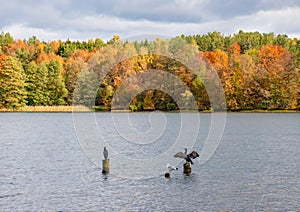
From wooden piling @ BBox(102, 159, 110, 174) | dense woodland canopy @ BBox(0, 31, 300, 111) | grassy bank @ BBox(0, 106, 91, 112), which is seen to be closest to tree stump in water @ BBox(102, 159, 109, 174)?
wooden piling @ BBox(102, 159, 110, 174)

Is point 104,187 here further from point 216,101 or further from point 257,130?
point 216,101

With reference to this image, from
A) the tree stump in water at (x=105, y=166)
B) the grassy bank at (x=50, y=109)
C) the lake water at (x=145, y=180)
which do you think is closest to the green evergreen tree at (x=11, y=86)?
the grassy bank at (x=50, y=109)

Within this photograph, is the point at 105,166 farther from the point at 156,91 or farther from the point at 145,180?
the point at 156,91

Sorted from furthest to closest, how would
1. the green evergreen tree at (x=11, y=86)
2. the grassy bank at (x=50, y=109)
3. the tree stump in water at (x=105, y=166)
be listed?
the grassy bank at (x=50, y=109), the green evergreen tree at (x=11, y=86), the tree stump in water at (x=105, y=166)

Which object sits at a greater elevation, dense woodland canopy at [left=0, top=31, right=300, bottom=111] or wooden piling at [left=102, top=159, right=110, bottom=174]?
dense woodland canopy at [left=0, top=31, right=300, bottom=111]

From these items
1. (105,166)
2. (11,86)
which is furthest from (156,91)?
(105,166)

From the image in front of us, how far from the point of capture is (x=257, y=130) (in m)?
57.9

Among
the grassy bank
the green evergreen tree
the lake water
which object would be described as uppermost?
the green evergreen tree

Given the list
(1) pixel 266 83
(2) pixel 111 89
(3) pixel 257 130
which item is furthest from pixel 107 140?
(1) pixel 266 83

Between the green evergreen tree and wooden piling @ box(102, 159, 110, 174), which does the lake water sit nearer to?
wooden piling @ box(102, 159, 110, 174)

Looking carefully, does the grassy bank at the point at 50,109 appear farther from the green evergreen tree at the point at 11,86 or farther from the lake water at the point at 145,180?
the lake water at the point at 145,180

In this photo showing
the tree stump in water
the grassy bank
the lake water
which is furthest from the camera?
the grassy bank

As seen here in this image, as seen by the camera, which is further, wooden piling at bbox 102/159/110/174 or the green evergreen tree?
the green evergreen tree

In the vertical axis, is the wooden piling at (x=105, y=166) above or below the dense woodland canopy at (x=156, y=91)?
below
